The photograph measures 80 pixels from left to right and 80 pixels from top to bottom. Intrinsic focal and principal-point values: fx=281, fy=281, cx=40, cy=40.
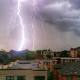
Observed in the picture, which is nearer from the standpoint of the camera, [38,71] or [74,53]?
[38,71]

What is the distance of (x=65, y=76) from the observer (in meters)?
42.5

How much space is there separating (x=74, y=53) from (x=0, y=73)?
80.8 m

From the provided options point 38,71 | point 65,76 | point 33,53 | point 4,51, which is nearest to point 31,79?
point 38,71

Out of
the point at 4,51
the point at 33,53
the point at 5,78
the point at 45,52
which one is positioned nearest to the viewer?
the point at 5,78

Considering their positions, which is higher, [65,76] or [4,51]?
[4,51]

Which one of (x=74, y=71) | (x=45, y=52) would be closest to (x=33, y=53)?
(x=45, y=52)

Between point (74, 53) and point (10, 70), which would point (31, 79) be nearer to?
point (10, 70)

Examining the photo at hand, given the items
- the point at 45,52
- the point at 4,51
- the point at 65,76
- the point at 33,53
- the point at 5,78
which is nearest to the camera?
the point at 5,78

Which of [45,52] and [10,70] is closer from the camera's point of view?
[10,70]

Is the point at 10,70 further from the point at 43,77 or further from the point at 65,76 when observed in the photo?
the point at 65,76

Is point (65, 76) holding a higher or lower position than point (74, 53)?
lower

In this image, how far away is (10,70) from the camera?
1565 inches

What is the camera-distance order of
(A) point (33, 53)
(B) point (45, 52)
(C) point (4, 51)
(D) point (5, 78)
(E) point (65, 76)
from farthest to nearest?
(B) point (45, 52) → (A) point (33, 53) → (C) point (4, 51) → (E) point (65, 76) → (D) point (5, 78)

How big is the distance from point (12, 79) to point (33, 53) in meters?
72.6
